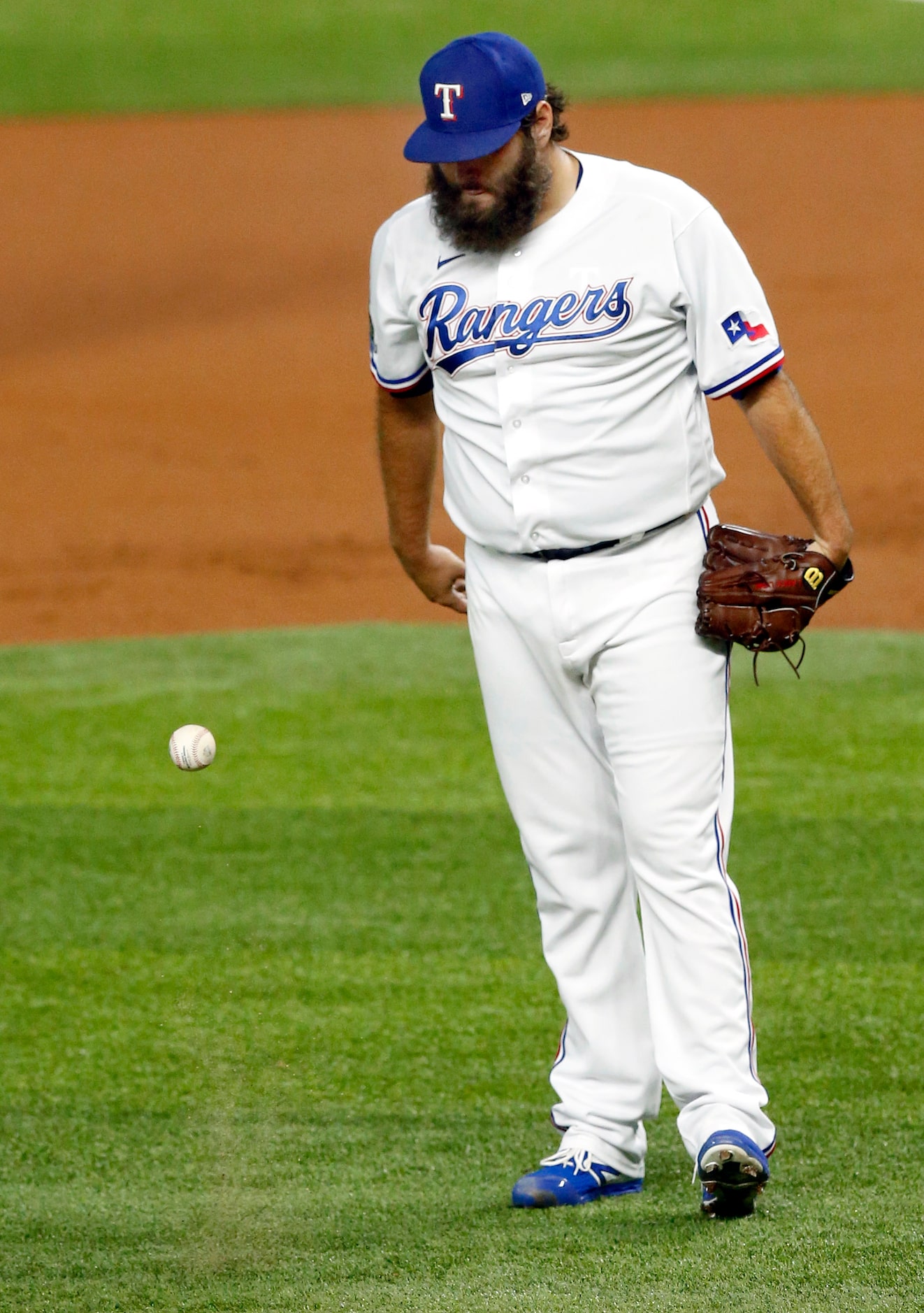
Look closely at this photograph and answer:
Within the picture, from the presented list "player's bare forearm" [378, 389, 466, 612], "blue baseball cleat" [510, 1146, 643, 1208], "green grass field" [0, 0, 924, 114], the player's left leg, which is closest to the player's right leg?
"blue baseball cleat" [510, 1146, 643, 1208]

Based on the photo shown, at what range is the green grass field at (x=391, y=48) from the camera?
2216cm

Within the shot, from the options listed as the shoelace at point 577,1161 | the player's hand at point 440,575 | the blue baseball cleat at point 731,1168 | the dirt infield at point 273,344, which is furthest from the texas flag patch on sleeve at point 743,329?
the dirt infield at point 273,344

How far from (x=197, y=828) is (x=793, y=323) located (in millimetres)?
10221

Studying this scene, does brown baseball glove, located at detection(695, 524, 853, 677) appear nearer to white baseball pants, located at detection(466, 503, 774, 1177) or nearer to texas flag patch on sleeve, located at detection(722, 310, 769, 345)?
white baseball pants, located at detection(466, 503, 774, 1177)

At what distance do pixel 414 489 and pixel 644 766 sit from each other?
746mm

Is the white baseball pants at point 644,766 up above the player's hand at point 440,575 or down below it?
below

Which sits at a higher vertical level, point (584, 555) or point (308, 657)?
point (584, 555)

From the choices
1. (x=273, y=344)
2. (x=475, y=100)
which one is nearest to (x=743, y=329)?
(x=475, y=100)

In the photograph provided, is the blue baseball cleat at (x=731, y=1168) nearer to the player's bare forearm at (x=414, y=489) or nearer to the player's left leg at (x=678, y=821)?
the player's left leg at (x=678, y=821)

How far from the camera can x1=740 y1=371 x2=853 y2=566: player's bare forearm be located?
311cm

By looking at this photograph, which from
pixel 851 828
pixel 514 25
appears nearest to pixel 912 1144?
pixel 851 828

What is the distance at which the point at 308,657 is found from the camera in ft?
28.9

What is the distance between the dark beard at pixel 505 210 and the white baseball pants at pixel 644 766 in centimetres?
53

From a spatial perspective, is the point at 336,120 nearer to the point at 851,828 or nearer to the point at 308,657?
the point at 308,657
